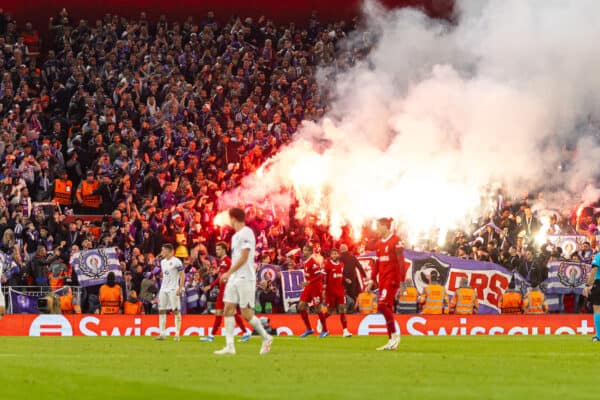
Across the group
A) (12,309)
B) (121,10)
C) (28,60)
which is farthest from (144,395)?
(121,10)

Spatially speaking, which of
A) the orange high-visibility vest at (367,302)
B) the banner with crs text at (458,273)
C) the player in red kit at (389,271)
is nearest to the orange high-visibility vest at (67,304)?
the orange high-visibility vest at (367,302)

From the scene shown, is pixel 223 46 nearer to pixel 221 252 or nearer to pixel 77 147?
pixel 77 147

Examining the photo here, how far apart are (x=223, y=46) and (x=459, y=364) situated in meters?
23.0

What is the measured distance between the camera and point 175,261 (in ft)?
69.1

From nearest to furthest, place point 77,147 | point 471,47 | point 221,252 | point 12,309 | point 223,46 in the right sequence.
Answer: point 221,252, point 12,309, point 77,147, point 471,47, point 223,46

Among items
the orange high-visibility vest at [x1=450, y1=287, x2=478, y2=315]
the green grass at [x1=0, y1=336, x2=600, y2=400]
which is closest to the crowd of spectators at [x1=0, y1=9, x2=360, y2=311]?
the orange high-visibility vest at [x1=450, y1=287, x2=478, y2=315]

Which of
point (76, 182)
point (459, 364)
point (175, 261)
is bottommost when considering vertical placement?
point (459, 364)

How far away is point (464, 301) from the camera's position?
27297 mm

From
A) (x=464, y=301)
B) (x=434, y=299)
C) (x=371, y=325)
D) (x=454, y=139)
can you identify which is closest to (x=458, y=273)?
(x=464, y=301)

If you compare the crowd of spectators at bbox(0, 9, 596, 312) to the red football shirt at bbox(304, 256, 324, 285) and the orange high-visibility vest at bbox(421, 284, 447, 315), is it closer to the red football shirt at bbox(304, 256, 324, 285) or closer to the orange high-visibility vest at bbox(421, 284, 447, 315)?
the orange high-visibility vest at bbox(421, 284, 447, 315)

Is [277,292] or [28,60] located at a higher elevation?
[28,60]

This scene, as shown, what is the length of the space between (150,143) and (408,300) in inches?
326

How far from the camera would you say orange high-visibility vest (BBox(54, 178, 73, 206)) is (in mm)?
27422

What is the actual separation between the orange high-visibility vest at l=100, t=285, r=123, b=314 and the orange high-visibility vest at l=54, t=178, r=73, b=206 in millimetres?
3743
